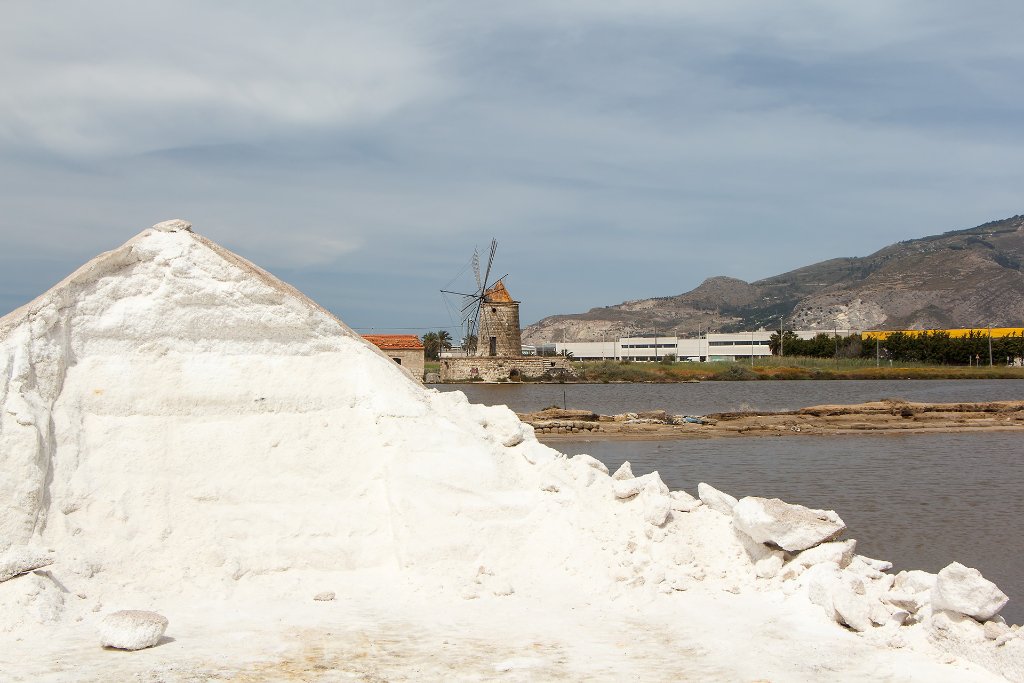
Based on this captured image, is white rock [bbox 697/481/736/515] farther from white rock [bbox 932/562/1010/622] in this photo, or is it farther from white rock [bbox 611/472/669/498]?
white rock [bbox 932/562/1010/622]

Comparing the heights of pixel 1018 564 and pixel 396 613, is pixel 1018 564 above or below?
below

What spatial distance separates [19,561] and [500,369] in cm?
6047

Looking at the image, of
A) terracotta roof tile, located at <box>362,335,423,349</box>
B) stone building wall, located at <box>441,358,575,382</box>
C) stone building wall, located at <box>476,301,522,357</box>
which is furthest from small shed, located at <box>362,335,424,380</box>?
stone building wall, located at <box>476,301,522,357</box>

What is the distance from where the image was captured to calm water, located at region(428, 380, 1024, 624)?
10.2 meters

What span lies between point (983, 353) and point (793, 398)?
4025cm

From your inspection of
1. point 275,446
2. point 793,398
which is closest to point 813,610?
point 275,446

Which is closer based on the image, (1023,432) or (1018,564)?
(1018,564)

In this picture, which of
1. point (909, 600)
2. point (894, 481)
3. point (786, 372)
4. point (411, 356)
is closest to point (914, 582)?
point (909, 600)

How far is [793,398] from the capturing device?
45688 millimetres

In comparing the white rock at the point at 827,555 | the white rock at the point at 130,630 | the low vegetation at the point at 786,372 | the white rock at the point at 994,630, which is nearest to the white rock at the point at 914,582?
the white rock at the point at 827,555

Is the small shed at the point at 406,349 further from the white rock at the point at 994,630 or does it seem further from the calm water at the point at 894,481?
the white rock at the point at 994,630

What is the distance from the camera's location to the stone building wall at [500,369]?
217ft

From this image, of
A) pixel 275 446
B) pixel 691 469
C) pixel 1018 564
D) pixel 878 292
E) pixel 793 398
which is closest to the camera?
pixel 275 446

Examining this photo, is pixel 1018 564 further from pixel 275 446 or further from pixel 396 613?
pixel 275 446
